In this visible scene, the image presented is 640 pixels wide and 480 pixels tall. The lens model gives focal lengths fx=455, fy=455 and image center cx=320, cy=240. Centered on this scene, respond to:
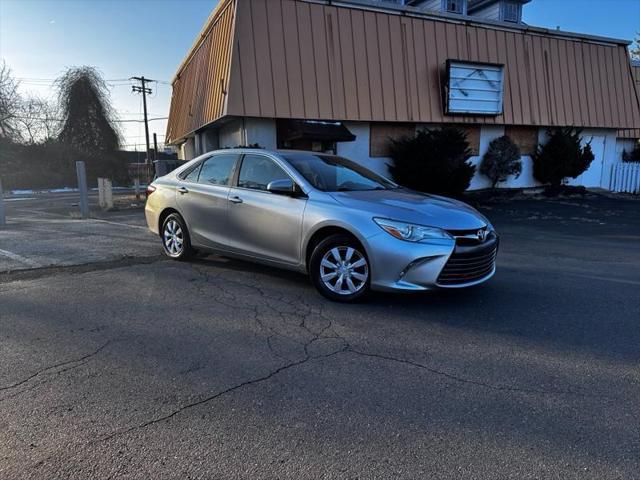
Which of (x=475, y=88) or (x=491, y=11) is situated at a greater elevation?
(x=491, y=11)

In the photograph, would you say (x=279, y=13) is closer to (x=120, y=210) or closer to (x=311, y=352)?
(x=120, y=210)

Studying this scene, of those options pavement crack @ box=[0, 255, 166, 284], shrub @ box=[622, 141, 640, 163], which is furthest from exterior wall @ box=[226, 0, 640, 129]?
pavement crack @ box=[0, 255, 166, 284]

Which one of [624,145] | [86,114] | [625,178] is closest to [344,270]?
[625,178]

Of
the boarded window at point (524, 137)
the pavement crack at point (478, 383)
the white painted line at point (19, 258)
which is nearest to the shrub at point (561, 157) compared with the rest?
the boarded window at point (524, 137)

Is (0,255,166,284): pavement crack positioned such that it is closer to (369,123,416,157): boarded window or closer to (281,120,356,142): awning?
(281,120,356,142): awning

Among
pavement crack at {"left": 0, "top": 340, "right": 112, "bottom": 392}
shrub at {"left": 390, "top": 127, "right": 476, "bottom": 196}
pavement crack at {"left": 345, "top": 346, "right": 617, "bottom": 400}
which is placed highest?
shrub at {"left": 390, "top": 127, "right": 476, "bottom": 196}

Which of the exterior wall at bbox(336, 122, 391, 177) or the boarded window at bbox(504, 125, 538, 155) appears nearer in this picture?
the exterior wall at bbox(336, 122, 391, 177)

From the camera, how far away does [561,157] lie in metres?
16.4

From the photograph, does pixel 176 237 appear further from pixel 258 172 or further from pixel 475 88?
pixel 475 88

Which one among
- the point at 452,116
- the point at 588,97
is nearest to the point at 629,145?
the point at 588,97

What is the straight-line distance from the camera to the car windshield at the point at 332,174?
17.4ft

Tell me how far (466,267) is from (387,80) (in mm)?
10386

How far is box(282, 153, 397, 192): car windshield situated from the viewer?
529 cm

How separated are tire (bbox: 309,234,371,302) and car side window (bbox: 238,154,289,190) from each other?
1.11 meters
